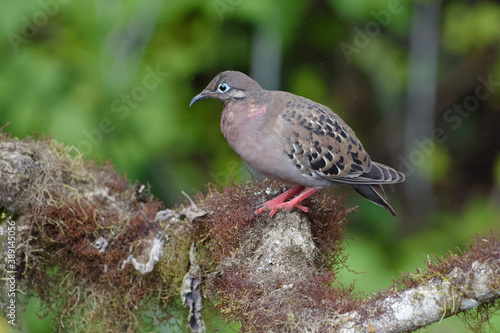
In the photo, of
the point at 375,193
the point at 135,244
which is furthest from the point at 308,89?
the point at 135,244

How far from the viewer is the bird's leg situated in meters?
3.37

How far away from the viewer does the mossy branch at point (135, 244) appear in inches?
125

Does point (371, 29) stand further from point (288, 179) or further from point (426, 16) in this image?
point (288, 179)

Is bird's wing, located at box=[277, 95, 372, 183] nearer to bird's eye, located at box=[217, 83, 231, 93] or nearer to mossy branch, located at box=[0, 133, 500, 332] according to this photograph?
mossy branch, located at box=[0, 133, 500, 332]

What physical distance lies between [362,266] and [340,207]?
6.16ft

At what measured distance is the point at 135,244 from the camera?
11.5 feet

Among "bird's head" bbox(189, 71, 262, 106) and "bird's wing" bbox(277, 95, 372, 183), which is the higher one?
"bird's head" bbox(189, 71, 262, 106)

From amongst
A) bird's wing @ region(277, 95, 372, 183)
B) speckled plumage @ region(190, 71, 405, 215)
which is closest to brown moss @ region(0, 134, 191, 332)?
speckled plumage @ region(190, 71, 405, 215)

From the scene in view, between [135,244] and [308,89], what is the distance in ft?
9.82

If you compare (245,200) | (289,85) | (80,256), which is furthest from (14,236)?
(289,85)

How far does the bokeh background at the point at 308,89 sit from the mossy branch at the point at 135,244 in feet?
1.85

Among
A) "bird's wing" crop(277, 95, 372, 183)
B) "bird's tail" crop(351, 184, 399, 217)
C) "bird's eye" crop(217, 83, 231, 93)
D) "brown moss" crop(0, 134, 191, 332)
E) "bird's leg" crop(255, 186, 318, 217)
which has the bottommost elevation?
"brown moss" crop(0, 134, 191, 332)

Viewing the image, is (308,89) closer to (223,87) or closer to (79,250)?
(223,87)

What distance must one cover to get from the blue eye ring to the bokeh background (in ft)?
3.45
